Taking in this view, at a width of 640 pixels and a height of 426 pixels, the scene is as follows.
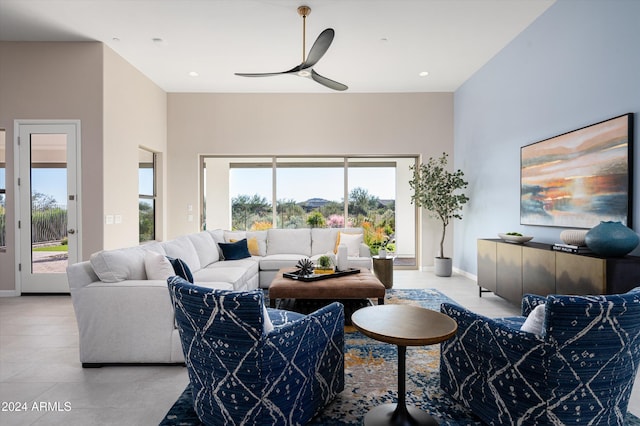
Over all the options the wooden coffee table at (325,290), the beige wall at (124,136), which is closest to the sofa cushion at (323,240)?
the wooden coffee table at (325,290)

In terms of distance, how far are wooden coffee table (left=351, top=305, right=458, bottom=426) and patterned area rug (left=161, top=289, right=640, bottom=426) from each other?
12cm

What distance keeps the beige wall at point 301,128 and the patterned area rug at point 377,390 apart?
13.4 feet

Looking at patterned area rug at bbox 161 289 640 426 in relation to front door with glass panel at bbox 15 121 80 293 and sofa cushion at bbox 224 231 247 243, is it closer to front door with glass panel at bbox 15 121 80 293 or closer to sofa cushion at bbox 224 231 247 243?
sofa cushion at bbox 224 231 247 243

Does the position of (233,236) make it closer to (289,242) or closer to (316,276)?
(289,242)

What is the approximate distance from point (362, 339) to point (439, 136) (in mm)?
4759

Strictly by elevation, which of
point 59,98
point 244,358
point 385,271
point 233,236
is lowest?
point 385,271

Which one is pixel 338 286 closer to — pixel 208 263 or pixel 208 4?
pixel 208 263

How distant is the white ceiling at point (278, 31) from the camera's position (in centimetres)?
371

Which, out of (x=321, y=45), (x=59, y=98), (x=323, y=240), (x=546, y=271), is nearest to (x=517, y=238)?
(x=546, y=271)

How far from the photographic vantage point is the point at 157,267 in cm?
270

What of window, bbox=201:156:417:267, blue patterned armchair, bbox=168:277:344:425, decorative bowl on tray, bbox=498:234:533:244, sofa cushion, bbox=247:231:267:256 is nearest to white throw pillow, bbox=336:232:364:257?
sofa cushion, bbox=247:231:267:256

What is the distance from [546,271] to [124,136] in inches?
220

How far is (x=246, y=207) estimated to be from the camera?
22.3ft

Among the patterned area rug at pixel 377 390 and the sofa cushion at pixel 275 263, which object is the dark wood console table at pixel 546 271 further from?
the sofa cushion at pixel 275 263
